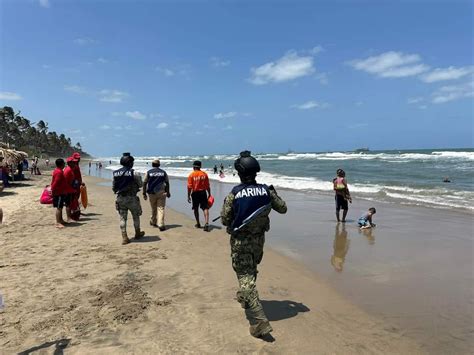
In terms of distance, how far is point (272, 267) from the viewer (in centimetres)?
646

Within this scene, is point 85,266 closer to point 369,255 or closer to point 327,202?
point 369,255

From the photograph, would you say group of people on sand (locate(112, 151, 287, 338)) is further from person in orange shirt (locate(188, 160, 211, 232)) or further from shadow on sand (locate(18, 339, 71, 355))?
person in orange shirt (locate(188, 160, 211, 232))

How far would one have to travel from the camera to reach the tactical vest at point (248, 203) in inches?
155

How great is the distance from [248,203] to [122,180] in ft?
15.4

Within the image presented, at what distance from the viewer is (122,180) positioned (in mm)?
7805

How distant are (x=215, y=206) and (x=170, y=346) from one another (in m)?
10.7

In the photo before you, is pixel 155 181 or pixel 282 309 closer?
pixel 282 309

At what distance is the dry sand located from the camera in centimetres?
379

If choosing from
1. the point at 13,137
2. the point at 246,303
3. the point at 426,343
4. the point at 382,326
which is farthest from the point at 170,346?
the point at 13,137

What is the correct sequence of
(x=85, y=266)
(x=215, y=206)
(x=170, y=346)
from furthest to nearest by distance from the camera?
1. (x=215, y=206)
2. (x=85, y=266)
3. (x=170, y=346)

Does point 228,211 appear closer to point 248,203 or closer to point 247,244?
point 248,203

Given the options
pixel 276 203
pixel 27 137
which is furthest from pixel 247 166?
pixel 27 137

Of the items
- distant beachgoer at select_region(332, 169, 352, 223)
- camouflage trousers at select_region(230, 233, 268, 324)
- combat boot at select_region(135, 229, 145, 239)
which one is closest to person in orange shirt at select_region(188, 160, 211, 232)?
combat boot at select_region(135, 229, 145, 239)

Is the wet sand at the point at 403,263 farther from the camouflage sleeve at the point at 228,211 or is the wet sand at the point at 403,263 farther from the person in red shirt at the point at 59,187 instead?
the person in red shirt at the point at 59,187
